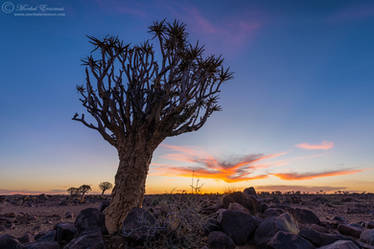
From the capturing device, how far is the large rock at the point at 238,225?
5273 millimetres

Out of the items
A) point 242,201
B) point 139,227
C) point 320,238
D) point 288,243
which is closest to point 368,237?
point 320,238

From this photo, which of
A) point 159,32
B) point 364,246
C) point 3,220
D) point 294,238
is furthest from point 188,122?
point 3,220

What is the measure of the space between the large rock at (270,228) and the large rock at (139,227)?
2.33 m

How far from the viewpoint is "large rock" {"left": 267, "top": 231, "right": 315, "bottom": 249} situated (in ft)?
13.9

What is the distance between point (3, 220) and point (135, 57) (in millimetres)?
11309

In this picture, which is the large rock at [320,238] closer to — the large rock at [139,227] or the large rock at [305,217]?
the large rock at [305,217]

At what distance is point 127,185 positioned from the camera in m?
5.92

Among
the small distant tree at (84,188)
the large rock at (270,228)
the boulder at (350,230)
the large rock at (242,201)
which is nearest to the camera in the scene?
the large rock at (270,228)

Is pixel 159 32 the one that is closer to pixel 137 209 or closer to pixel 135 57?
pixel 135 57

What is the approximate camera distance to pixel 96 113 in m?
7.18

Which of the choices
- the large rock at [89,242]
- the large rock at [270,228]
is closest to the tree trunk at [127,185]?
A: the large rock at [89,242]

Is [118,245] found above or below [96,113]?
below

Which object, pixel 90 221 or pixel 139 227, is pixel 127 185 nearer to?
pixel 90 221

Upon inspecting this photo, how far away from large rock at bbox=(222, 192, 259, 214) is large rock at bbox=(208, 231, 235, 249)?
9.48 feet
